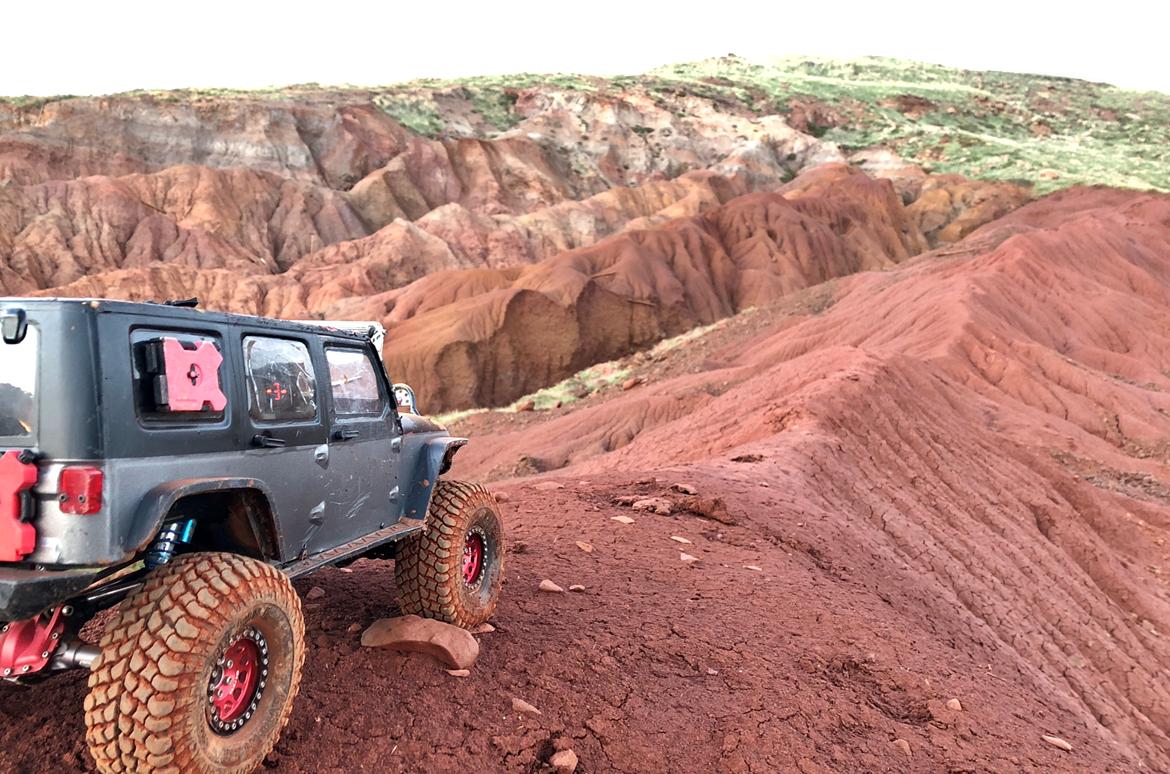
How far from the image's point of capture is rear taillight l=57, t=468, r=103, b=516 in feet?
8.71

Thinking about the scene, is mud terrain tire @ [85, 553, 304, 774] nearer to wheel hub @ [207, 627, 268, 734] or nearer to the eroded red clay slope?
wheel hub @ [207, 627, 268, 734]

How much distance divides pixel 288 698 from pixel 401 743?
0.56 metres

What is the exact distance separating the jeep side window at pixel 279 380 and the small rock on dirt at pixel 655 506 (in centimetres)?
464

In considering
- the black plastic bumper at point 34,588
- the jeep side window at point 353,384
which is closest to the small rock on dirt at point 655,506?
the jeep side window at point 353,384

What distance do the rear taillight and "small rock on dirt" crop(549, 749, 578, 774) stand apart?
7.03 ft

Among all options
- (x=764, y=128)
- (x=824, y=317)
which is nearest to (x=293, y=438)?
(x=824, y=317)

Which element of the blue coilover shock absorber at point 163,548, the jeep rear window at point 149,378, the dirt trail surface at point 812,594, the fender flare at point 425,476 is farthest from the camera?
the fender flare at point 425,476

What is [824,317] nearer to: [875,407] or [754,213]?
[875,407]

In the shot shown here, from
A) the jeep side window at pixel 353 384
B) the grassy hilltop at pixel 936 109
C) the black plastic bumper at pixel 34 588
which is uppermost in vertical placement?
the grassy hilltop at pixel 936 109

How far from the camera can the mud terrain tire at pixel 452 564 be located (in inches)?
175

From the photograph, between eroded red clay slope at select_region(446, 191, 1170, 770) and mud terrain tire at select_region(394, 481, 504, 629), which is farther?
eroded red clay slope at select_region(446, 191, 1170, 770)

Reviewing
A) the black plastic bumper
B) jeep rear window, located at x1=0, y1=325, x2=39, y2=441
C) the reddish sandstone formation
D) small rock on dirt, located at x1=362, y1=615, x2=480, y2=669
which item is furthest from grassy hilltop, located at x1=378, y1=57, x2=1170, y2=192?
the black plastic bumper

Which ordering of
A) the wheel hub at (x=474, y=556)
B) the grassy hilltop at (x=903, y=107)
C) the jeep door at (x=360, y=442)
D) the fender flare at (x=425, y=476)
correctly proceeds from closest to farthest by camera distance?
the jeep door at (x=360, y=442)
the fender flare at (x=425, y=476)
the wheel hub at (x=474, y=556)
the grassy hilltop at (x=903, y=107)

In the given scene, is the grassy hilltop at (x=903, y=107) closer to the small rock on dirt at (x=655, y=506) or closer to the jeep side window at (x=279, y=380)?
the small rock on dirt at (x=655, y=506)
